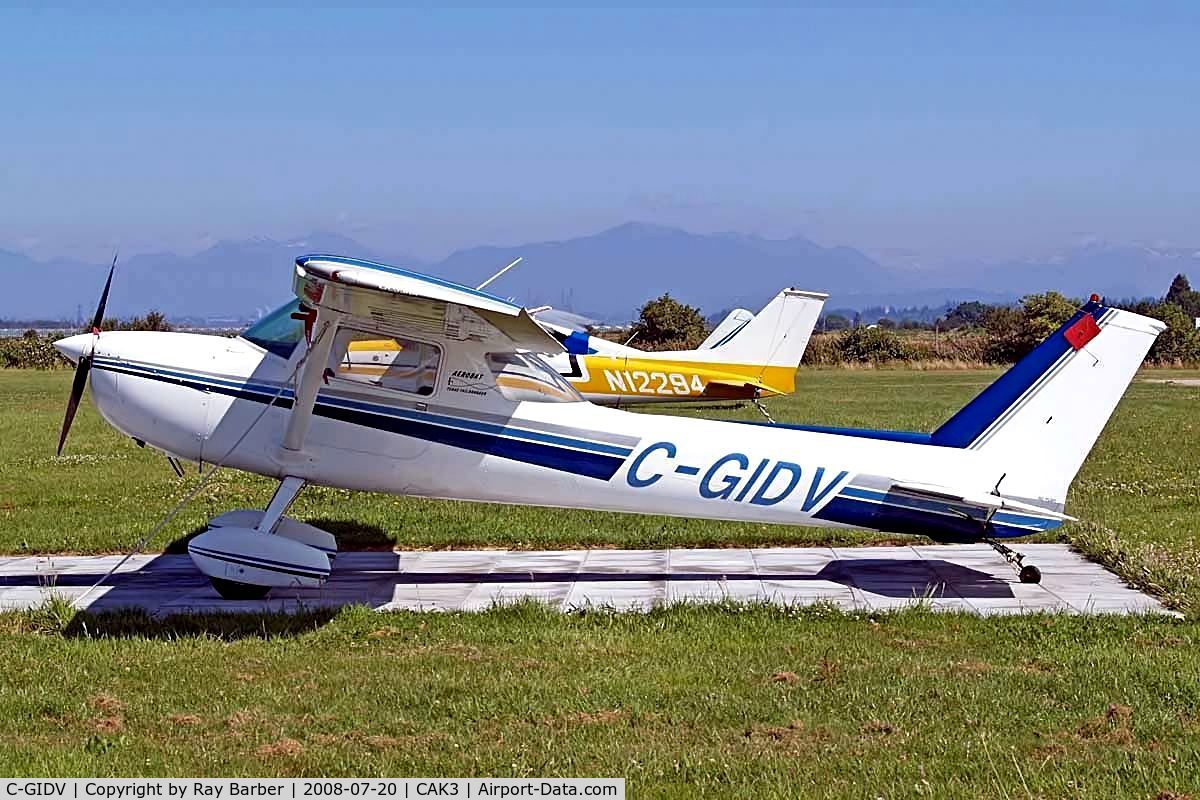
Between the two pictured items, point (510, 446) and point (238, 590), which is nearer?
point (238, 590)

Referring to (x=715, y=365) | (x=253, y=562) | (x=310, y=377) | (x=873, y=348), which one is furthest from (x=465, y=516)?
(x=873, y=348)

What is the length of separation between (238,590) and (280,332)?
205 cm

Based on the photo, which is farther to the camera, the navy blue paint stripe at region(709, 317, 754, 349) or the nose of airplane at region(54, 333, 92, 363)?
the navy blue paint stripe at region(709, 317, 754, 349)

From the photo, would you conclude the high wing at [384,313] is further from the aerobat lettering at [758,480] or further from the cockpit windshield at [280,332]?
the aerobat lettering at [758,480]

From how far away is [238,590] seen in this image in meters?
9.77

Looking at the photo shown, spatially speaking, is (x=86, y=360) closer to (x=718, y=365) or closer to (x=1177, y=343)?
(x=718, y=365)

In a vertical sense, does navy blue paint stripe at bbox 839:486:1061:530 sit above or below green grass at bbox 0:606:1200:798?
above

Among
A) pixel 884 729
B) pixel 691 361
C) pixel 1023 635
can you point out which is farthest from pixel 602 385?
pixel 884 729

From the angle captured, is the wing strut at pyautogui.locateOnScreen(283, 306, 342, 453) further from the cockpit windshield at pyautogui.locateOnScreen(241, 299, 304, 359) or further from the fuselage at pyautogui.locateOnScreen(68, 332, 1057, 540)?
the cockpit windshield at pyautogui.locateOnScreen(241, 299, 304, 359)

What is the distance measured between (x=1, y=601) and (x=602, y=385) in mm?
17514

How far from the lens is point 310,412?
9766 millimetres

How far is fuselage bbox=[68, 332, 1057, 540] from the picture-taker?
9.96 m

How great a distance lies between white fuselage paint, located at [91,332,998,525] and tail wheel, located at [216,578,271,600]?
3.12 feet

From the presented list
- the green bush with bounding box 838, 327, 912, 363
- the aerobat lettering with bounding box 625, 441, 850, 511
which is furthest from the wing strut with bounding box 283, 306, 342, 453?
the green bush with bounding box 838, 327, 912, 363
